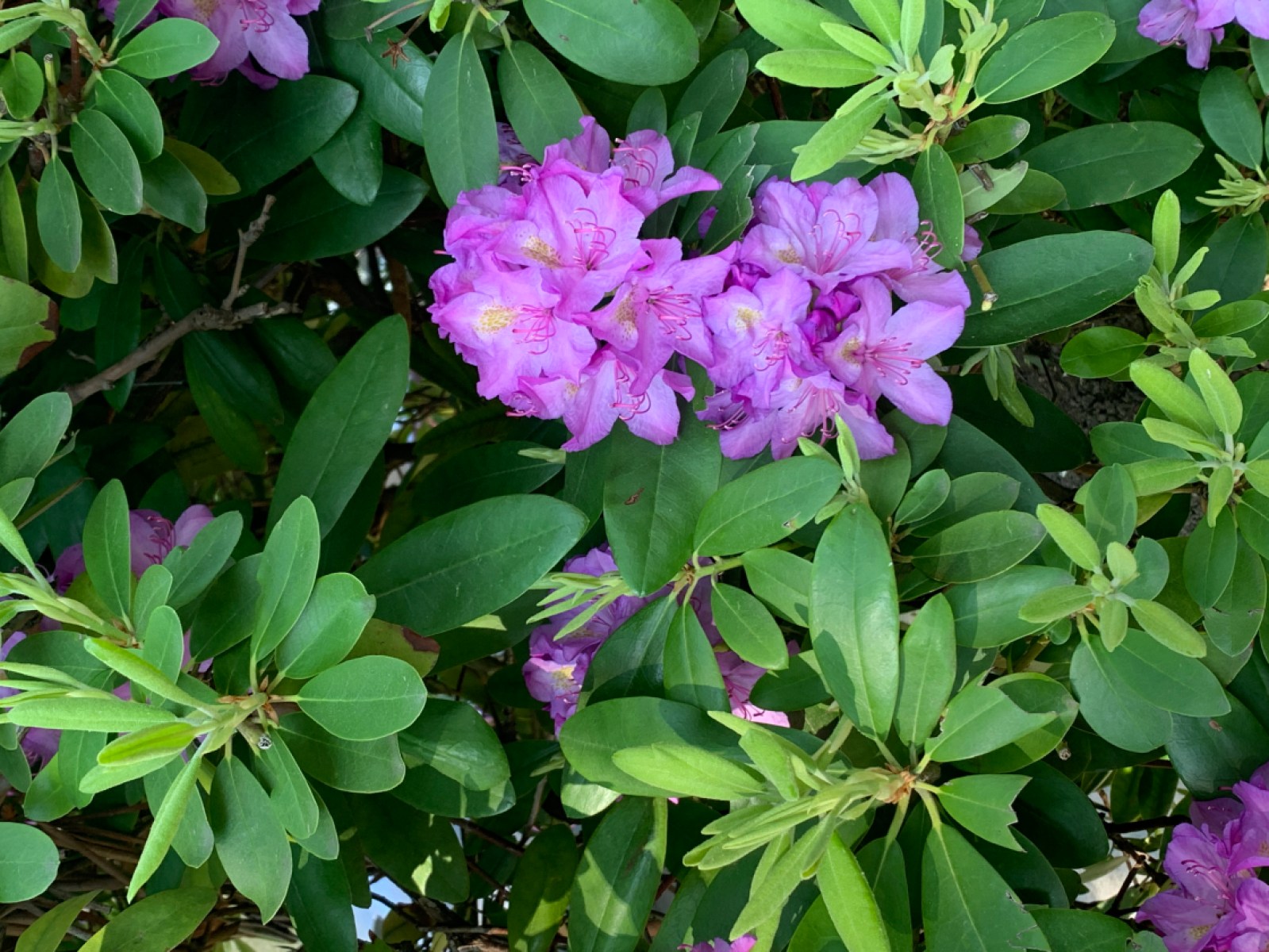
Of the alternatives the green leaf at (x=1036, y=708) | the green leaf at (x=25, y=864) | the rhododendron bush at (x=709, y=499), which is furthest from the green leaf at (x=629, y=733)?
the green leaf at (x=25, y=864)

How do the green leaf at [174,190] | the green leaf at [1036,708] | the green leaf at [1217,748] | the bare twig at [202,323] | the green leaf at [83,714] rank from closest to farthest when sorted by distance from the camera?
the green leaf at [83,714]
the green leaf at [1036,708]
the green leaf at [1217,748]
the green leaf at [174,190]
the bare twig at [202,323]

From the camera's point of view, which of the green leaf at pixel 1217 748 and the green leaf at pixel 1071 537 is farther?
the green leaf at pixel 1217 748

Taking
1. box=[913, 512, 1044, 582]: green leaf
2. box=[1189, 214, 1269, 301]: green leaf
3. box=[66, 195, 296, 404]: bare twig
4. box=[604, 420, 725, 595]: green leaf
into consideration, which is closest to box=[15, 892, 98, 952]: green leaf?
box=[66, 195, 296, 404]: bare twig

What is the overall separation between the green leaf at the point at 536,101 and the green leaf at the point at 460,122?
0.02 m

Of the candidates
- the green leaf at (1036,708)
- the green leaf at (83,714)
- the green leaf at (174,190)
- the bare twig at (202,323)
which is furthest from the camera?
the bare twig at (202,323)

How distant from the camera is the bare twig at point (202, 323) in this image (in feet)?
3.67

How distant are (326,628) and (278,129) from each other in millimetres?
561

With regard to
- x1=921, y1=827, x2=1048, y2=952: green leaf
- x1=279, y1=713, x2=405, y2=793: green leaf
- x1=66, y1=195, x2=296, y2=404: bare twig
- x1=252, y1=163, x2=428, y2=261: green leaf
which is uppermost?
x1=252, y1=163, x2=428, y2=261: green leaf

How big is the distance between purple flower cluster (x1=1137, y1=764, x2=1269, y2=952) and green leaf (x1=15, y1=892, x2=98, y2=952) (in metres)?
0.95

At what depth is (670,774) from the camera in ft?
2.50

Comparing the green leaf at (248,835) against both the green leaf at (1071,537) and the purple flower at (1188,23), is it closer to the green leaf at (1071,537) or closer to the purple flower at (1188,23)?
the green leaf at (1071,537)

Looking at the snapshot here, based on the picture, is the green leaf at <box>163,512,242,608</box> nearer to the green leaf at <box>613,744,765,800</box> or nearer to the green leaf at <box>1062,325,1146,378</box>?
the green leaf at <box>613,744,765,800</box>

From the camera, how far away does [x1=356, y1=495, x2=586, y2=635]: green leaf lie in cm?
87

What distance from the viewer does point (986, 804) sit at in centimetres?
75
